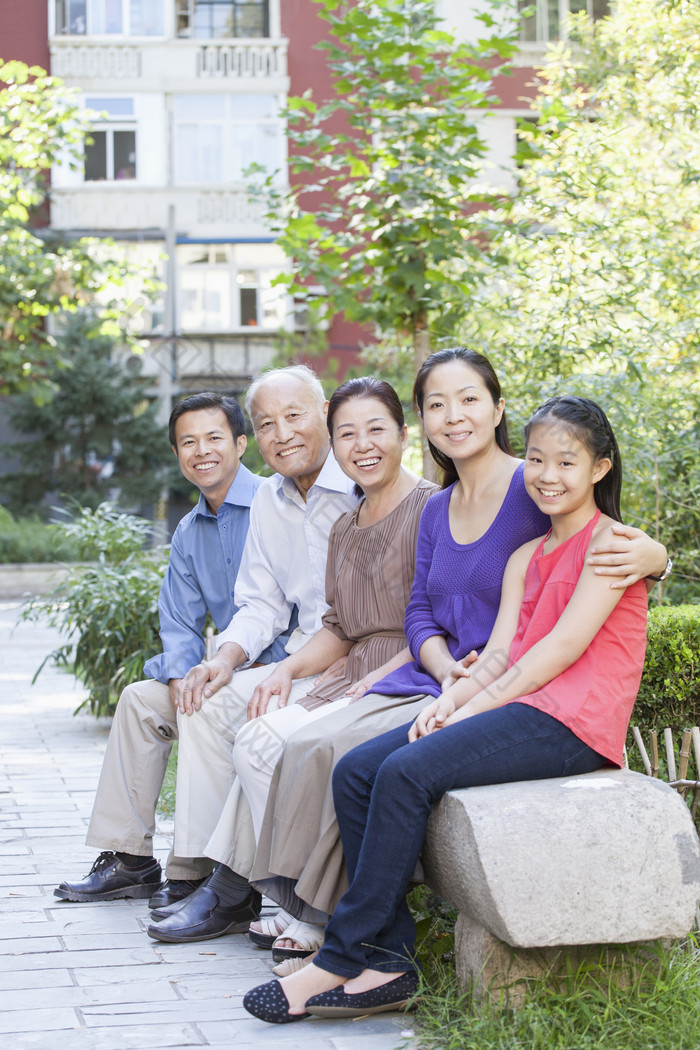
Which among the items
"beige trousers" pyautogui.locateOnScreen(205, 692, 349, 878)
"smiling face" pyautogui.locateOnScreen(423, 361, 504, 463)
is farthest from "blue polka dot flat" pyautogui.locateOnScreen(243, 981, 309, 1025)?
"smiling face" pyautogui.locateOnScreen(423, 361, 504, 463)

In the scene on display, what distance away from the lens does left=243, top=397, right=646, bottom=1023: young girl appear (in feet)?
9.59

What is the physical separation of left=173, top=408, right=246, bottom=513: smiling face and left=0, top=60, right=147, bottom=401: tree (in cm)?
999

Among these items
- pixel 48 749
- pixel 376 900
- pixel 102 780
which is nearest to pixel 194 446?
pixel 102 780

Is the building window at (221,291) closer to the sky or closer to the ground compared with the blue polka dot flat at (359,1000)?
closer to the sky

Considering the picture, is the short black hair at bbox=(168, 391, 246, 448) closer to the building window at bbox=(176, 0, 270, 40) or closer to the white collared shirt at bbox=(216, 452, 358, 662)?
the white collared shirt at bbox=(216, 452, 358, 662)

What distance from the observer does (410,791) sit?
291 centimetres

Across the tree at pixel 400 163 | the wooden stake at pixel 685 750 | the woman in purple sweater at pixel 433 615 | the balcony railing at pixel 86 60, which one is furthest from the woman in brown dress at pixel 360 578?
the balcony railing at pixel 86 60

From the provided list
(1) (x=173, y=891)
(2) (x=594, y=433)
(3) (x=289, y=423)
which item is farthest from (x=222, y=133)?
(2) (x=594, y=433)

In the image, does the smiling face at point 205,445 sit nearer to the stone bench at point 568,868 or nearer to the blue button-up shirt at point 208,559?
the blue button-up shirt at point 208,559

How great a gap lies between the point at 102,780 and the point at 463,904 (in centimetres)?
159

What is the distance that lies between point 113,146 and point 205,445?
21315 mm

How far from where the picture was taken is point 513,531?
11.1 ft

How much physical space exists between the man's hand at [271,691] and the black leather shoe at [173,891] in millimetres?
600

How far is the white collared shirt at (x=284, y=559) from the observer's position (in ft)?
13.4
